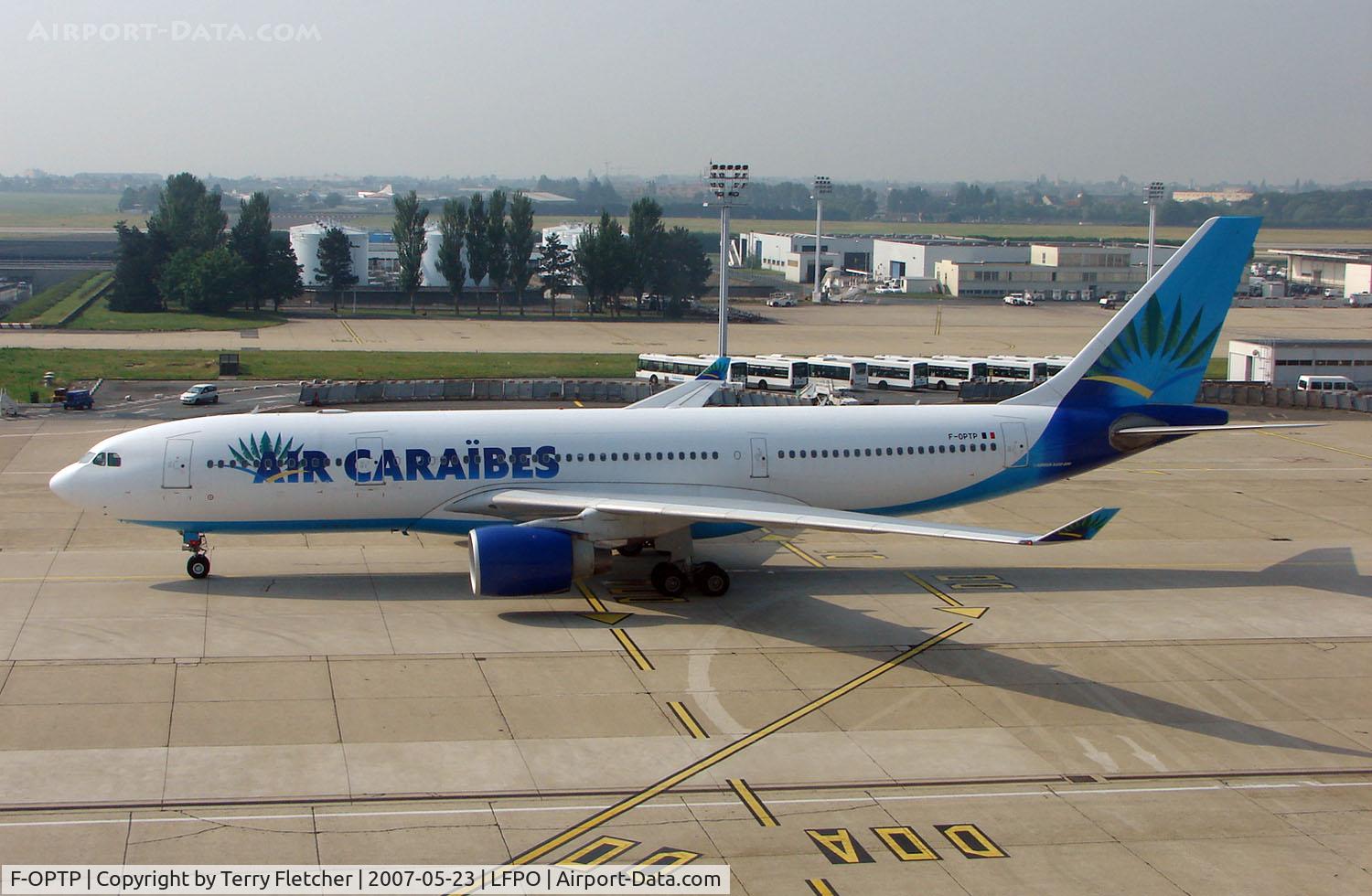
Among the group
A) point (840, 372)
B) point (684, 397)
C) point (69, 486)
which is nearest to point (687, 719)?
point (69, 486)

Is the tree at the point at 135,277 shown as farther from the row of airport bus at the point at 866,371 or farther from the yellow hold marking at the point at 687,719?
the yellow hold marking at the point at 687,719

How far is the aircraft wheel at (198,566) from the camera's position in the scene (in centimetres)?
3312

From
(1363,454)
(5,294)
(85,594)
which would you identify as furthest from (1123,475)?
(5,294)

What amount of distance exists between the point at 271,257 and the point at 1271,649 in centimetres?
11038

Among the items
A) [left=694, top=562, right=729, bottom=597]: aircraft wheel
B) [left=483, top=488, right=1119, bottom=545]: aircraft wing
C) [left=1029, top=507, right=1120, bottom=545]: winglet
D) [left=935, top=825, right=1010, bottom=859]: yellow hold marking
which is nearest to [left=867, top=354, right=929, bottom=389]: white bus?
[left=483, top=488, right=1119, bottom=545]: aircraft wing

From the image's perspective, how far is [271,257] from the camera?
12294 centimetres

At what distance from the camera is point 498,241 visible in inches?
5103

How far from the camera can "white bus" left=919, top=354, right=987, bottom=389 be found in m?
75.9

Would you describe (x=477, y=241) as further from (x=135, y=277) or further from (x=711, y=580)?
(x=711, y=580)

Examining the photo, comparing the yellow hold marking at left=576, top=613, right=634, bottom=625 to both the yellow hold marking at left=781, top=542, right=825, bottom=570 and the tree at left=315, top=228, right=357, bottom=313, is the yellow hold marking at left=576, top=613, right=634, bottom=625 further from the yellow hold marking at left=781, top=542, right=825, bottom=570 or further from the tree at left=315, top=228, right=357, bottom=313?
the tree at left=315, top=228, right=357, bottom=313

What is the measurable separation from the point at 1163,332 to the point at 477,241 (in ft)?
328

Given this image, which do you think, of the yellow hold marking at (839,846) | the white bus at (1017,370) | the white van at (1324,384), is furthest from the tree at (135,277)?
the yellow hold marking at (839,846)

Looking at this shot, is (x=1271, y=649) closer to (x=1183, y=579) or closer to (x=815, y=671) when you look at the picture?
(x=1183, y=579)

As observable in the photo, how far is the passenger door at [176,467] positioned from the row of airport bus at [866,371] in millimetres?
44221
